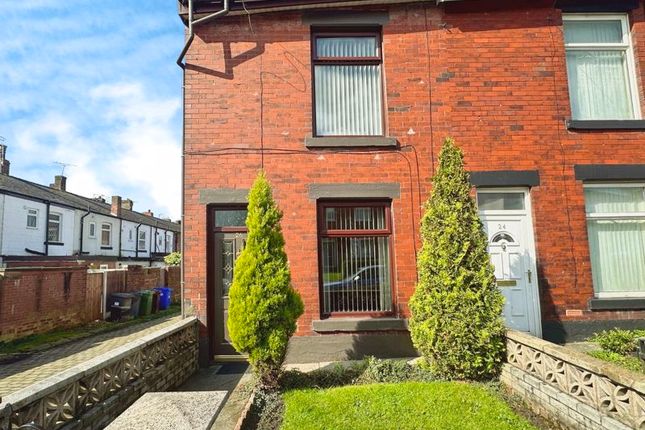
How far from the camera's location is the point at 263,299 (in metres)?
4.70

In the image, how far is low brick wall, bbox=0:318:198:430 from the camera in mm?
3061

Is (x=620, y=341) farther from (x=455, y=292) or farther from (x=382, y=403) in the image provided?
(x=382, y=403)

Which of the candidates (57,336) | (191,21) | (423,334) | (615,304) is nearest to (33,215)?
(57,336)

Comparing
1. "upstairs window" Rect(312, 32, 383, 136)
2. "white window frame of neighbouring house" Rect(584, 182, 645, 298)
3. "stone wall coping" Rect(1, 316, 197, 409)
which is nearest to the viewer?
"stone wall coping" Rect(1, 316, 197, 409)

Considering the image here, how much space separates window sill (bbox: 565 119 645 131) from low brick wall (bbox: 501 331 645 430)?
159 inches

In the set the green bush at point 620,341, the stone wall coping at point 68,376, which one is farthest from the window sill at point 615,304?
the stone wall coping at point 68,376

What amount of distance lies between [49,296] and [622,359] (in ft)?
39.4

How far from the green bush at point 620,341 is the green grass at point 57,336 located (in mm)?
10632

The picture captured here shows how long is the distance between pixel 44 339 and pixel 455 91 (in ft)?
34.3

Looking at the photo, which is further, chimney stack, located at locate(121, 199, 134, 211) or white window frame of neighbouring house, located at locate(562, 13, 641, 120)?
chimney stack, located at locate(121, 199, 134, 211)

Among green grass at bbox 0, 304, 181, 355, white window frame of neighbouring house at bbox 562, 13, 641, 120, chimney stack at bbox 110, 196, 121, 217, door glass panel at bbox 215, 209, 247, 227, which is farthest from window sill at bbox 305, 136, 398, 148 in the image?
chimney stack at bbox 110, 196, 121, 217

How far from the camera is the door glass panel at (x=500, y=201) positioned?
6793 millimetres

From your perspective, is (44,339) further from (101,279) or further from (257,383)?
(257,383)

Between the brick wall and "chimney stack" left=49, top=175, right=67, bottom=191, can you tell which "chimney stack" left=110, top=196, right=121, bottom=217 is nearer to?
"chimney stack" left=49, top=175, right=67, bottom=191
